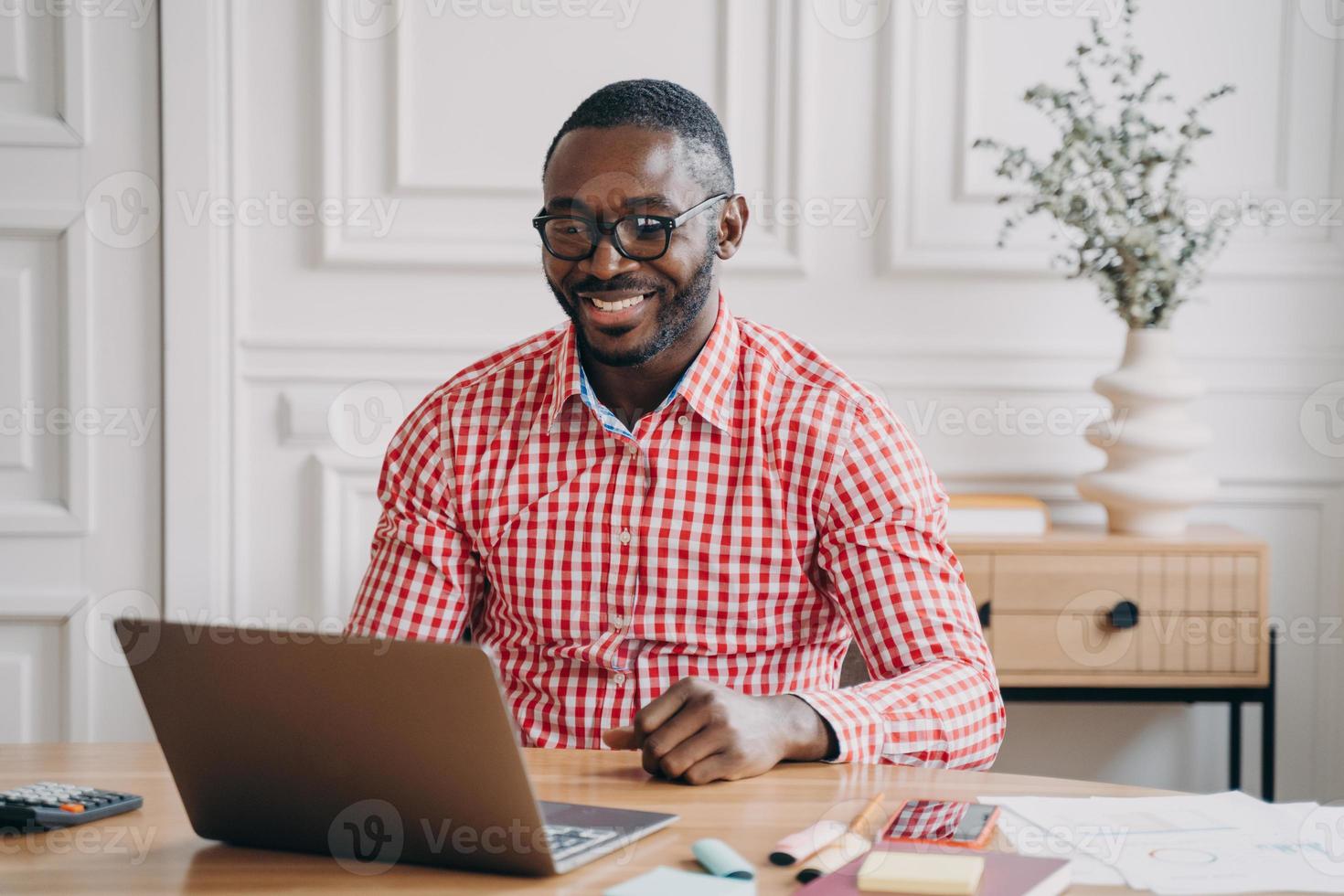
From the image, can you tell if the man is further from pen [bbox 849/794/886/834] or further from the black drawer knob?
the black drawer knob

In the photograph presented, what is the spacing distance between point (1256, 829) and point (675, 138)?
3.03 feet

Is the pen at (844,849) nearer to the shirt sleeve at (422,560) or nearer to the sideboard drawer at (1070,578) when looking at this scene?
the shirt sleeve at (422,560)

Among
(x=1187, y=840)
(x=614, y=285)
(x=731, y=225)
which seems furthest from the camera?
(x=731, y=225)

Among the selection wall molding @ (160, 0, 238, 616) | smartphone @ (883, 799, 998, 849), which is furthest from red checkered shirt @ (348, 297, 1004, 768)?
wall molding @ (160, 0, 238, 616)

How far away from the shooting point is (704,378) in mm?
1535

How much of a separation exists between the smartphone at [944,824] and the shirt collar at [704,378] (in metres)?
0.59

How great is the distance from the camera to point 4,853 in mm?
947

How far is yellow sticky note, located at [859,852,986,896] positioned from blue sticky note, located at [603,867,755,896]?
76mm

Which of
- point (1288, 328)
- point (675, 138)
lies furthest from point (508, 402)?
point (1288, 328)

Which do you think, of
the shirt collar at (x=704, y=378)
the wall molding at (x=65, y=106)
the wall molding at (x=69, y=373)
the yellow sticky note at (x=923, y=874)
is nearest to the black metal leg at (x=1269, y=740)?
the shirt collar at (x=704, y=378)

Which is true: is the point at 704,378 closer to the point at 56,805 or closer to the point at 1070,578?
the point at 56,805

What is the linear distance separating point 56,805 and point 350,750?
11.9 inches

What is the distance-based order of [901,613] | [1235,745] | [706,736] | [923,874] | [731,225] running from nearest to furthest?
[923,874] < [706,736] < [901,613] < [731,225] < [1235,745]

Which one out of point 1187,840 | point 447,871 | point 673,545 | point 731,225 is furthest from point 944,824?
point 731,225
